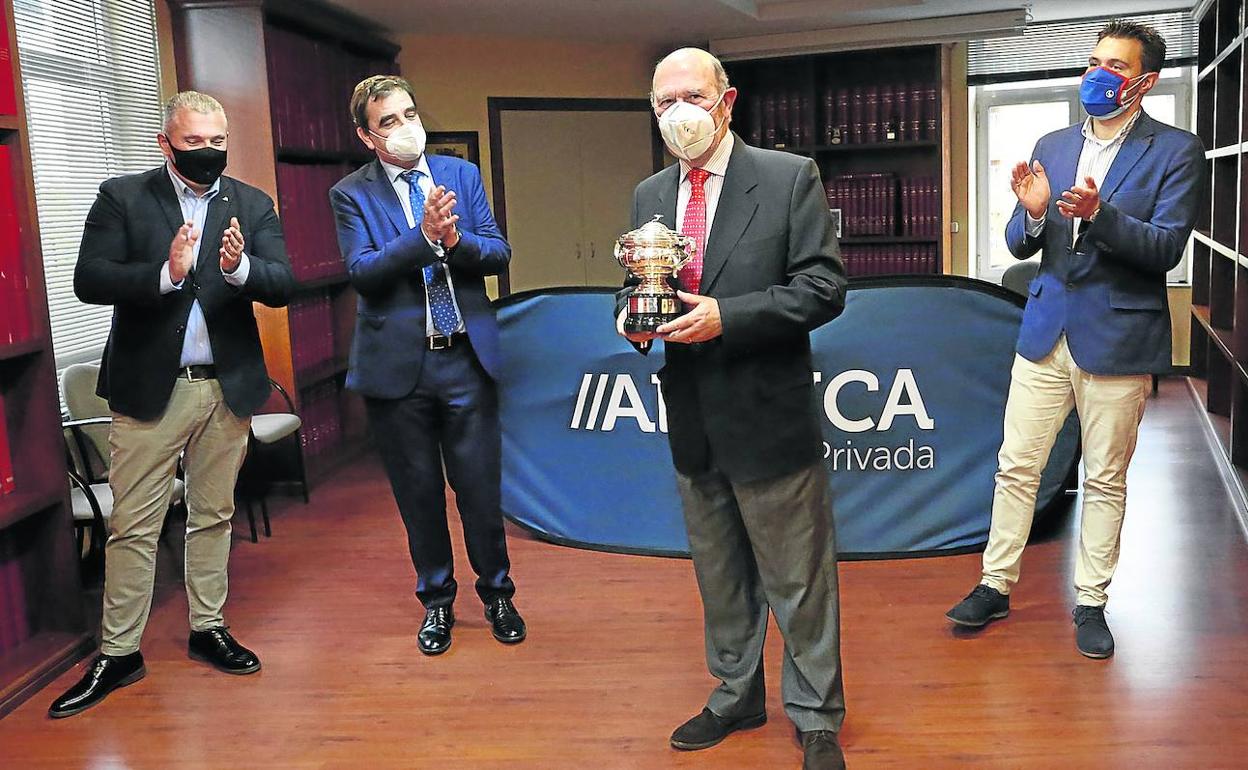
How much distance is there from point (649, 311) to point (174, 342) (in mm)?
1506

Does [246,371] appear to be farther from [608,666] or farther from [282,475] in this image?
[282,475]

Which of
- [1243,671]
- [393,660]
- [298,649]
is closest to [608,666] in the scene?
[393,660]

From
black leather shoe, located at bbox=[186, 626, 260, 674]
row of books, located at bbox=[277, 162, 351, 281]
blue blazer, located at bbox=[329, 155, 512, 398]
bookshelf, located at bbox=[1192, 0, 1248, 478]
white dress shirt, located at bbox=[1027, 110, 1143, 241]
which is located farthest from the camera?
row of books, located at bbox=[277, 162, 351, 281]

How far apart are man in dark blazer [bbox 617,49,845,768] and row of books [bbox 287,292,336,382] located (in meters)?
3.51

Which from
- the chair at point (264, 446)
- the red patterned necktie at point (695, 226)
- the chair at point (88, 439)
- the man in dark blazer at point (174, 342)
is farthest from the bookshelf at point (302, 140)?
the red patterned necktie at point (695, 226)

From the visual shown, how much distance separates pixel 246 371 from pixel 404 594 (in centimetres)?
113

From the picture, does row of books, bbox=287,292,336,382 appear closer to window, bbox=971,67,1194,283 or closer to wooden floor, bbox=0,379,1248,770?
wooden floor, bbox=0,379,1248,770

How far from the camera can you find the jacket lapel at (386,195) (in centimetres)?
327

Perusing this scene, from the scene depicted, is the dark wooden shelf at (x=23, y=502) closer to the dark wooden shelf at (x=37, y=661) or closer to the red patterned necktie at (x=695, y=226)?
the dark wooden shelf at (x=37, y=661)

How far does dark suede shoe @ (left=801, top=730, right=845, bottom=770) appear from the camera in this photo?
2531mm

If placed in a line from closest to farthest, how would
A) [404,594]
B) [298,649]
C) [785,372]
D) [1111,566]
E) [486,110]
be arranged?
[785,372], [1111,566], [298,649], [404,594], [486,110]

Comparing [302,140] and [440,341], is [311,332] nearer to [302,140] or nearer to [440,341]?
[302,140]

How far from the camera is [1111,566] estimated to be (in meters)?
3.28

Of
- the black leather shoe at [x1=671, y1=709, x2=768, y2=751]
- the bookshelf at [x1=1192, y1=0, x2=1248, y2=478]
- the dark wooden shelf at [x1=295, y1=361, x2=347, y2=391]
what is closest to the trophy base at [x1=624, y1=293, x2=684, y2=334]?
the black leather shoe at [x1=671, y1=709, x2=768, y2=751]
